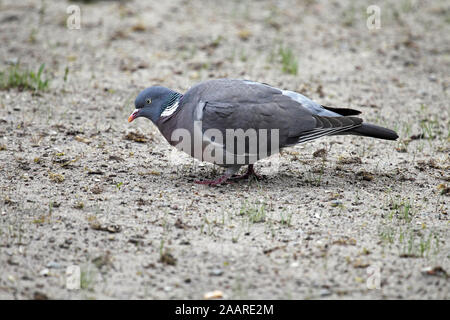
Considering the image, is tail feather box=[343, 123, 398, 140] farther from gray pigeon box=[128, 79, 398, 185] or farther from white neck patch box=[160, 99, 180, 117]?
white neck patch box=[160, 99, 180, 117]

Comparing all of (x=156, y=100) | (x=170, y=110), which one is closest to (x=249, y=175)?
(x=170, y=110)

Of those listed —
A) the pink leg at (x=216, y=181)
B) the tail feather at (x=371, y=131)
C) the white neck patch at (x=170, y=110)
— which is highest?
the white neck patch at (x=170, y=110)

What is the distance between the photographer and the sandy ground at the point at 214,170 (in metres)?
3.62

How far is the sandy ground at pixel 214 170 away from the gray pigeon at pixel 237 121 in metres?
0.34

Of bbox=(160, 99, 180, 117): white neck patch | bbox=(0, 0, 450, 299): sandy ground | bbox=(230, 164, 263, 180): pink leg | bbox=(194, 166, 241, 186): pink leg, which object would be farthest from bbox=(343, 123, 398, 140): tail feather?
bbox=(160, 99, 180, 117): white neck patch

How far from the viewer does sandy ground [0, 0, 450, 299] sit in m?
3.62

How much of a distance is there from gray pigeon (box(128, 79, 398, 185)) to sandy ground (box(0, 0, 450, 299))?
1.12 ft

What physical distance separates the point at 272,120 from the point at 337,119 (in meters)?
0.51

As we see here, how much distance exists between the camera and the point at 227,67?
7.45 metres

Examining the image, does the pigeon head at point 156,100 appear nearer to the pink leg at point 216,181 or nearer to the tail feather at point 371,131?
the pink leg at point 216,181

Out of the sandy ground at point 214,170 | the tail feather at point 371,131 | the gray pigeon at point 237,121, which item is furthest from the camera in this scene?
the tail feather at point 371,131

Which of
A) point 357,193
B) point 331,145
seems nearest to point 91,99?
point 331,145

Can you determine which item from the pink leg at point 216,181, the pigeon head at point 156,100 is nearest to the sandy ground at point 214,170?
Result: the pink leg at point 216,181
